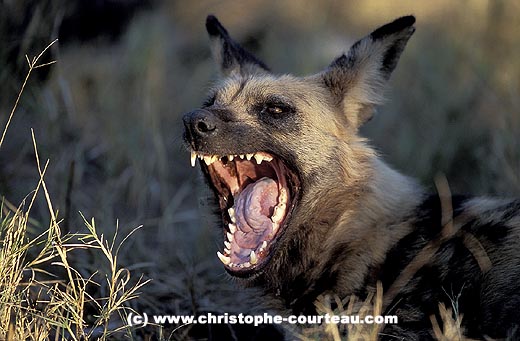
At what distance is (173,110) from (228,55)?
2.61 m

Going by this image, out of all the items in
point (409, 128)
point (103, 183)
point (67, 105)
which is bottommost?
point (103, 183)

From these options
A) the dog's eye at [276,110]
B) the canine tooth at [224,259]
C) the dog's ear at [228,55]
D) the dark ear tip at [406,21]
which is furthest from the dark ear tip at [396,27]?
the canine tooth at [224,259]

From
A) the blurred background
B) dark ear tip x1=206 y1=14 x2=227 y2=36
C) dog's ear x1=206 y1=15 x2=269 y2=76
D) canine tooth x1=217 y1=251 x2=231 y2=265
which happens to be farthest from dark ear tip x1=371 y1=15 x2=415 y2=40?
canine tooth x1=217 y1=251 x2=231 y2=265

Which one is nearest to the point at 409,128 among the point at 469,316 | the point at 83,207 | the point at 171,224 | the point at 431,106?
the point at 431,106

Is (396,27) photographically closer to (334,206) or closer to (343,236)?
(334,206)

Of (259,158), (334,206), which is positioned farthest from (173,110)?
(334,206)

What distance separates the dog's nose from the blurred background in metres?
0.62

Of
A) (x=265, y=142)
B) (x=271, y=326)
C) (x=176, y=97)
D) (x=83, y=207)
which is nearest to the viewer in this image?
(x=265, y=142)

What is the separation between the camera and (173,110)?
21.7ft

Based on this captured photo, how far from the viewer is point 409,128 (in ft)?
18.8

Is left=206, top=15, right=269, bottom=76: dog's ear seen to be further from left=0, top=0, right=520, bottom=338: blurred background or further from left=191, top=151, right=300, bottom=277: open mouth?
left=0, top=0, right=520, bottom=338: blurred background

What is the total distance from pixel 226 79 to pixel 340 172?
80 cm

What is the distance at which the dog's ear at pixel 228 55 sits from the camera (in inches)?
157

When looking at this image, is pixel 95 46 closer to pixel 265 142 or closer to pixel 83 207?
pixel 83 207
